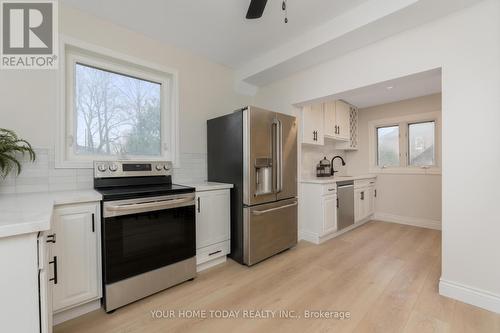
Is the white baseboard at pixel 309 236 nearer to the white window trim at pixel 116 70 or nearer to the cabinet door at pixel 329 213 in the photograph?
the cabinet door at pixel 329 213

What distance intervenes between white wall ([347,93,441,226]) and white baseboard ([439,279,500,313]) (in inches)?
95.9

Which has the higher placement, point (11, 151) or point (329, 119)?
point (329, 119)

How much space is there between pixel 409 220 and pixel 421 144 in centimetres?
144

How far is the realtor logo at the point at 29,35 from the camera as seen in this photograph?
1780mm

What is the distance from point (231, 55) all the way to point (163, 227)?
230 centimetres

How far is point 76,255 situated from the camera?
157 cm

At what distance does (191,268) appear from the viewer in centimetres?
210

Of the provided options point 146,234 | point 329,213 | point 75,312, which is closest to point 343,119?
point 329,213

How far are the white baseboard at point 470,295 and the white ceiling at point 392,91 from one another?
6.06 ft

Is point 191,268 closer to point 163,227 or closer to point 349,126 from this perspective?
point 163,227

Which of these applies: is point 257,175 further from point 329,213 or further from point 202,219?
point 329,213

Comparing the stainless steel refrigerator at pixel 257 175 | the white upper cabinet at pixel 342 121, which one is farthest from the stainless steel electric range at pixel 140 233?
the white upper cabinet at pixel 342 121

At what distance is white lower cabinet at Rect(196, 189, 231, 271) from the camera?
7.57 ft

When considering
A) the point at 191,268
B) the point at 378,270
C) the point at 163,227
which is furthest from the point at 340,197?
the point at 163,227
